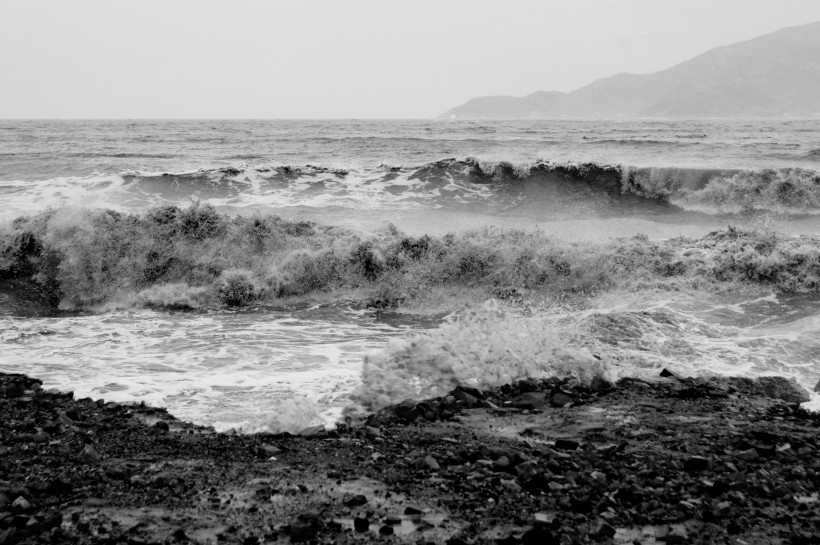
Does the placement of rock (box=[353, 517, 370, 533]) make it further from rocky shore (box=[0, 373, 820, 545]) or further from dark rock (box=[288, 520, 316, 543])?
dark rock (box=[288, 520, 316, 543])

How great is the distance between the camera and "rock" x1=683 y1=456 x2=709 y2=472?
355 cm

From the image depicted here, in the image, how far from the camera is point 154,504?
10.2 ft

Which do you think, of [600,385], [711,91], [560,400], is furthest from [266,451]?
[711,91]

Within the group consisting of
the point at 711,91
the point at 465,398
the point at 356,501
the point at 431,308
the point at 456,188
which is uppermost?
the point at 711,91

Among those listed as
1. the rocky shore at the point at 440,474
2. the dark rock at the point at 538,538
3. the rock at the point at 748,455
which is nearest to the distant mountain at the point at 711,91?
the rocky shore at the point at 440,474

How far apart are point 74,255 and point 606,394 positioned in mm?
8989

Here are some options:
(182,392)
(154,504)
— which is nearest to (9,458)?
(154,504)

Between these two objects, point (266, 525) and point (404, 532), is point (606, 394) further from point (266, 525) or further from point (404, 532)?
point (266, 525)

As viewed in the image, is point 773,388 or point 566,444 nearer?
point 566,444

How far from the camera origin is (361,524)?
9.37 ft

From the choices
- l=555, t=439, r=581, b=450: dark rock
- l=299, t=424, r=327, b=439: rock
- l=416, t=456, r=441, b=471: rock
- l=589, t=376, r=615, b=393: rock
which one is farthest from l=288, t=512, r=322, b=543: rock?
l=589, t=376, r=615, b=393: rock

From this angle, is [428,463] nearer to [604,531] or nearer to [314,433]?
[314,433]

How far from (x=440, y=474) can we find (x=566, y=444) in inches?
36.4

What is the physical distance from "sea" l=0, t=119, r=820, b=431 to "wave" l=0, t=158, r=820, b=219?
0.21ft
